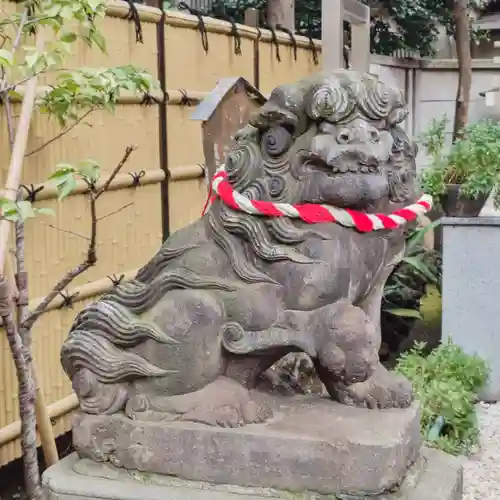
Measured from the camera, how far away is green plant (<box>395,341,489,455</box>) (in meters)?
3.30

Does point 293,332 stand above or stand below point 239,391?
above

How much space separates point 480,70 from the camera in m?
9.20

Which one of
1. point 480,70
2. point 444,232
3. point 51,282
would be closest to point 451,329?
point 444,232

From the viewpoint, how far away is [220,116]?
352cm

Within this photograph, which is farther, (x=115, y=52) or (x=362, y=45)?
(x=362, y=45)

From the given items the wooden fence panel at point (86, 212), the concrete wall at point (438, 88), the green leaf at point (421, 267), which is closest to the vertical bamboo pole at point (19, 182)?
the wooden fence panel at point (86, 212)

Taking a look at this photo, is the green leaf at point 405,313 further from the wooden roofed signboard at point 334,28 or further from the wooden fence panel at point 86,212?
the wooden fence panel at point 86,212

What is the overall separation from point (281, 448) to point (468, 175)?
2.96 metres

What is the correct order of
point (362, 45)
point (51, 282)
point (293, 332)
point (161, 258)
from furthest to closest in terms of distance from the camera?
point (362, 45) → point (51, 282) → point (161, 258) → point (293, 332)

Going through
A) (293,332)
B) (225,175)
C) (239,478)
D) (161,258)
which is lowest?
(239,478)

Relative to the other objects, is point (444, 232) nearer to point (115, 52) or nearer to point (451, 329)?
point (451, 329)

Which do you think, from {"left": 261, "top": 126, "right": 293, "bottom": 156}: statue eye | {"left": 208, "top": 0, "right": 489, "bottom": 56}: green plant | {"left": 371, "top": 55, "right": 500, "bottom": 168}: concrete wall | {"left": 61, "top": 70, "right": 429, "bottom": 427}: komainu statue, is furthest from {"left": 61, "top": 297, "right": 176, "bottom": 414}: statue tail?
{"left": 371, "top": 55, "right": 500, "bottom": 168}: concrete wall

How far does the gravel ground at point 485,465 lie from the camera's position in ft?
10.4

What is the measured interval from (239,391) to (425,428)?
5.78 feet
